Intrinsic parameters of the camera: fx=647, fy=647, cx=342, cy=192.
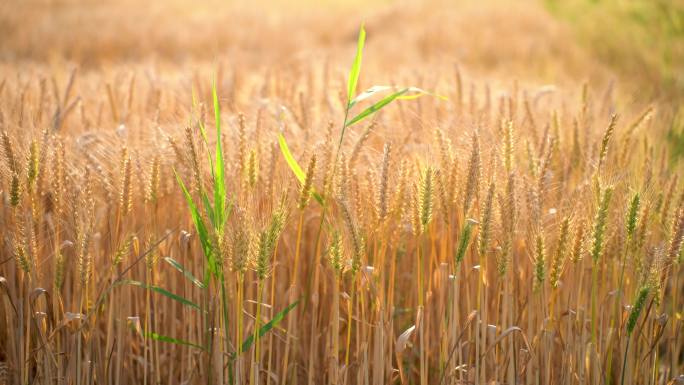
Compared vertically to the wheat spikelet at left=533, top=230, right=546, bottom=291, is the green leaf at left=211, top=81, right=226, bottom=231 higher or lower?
higher

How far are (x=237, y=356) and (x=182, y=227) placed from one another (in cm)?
67

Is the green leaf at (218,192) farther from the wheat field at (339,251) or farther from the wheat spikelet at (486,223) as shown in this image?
the wheat spikelet at (486,223)

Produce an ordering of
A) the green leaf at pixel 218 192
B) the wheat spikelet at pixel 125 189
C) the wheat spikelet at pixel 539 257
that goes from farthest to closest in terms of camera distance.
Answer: the wheat spikelet at pixel 125 189 → the wheat spikelet at pixel 539 257 → the green leaf at pixel 218 192


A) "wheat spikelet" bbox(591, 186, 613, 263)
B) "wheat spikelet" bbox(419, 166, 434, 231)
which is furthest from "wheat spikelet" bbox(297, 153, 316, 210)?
"wheat spikelet" bbox(591, 186, 613, 263)

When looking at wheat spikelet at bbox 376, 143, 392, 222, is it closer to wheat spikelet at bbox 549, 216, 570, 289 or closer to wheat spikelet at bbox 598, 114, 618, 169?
wheat spikelet at bbox 549, 216, 570, 289

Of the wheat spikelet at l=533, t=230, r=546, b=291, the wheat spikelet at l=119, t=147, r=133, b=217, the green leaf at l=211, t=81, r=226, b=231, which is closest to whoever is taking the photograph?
the green leaf at l=211, t=81, r=226, b=231

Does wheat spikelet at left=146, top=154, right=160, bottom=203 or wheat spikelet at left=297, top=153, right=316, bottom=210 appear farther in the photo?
wheat spikelet at left=146, top=154, right=160, bottom=203

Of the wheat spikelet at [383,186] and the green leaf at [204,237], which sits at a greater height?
the wheat spikelet at [383,186]

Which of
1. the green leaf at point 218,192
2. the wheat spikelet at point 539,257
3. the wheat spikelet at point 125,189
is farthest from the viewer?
the wheat spikelet at point 125,189

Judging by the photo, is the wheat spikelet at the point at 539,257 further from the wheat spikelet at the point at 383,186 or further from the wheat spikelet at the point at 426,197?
the wheat spikelet at the point at 383,186

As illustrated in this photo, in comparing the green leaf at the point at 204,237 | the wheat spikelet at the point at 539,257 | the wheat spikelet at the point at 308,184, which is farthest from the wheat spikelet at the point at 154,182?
the wheat spikelet at the point at 539,257

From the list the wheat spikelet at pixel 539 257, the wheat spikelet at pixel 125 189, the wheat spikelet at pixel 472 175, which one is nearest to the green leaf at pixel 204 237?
the wheat spikelet at pixel 125 189

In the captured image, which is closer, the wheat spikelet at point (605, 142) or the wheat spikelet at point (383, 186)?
the wheat spikelet at point (383, 186)

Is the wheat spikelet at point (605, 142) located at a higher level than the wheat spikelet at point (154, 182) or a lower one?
higher
